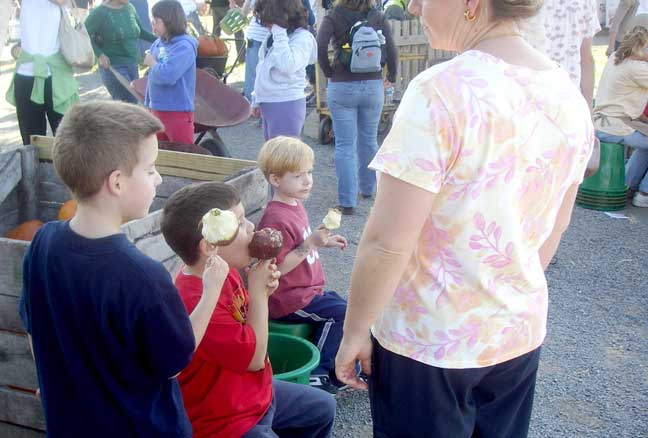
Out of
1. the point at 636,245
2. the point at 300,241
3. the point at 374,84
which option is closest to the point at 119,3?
the point at 374,84

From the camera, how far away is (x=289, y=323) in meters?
3.39

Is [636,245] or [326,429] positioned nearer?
[326,429]

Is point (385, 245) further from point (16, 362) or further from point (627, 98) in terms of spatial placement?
point (627, 98)

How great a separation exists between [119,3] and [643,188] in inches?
206

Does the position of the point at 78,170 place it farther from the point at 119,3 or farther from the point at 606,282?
the point at 119,3

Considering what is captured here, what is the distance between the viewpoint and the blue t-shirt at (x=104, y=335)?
68.4 inches

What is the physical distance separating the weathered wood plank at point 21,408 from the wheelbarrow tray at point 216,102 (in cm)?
415

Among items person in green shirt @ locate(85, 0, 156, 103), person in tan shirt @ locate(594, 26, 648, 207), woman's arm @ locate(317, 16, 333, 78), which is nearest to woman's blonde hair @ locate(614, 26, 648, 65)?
person in tan shirt @ locate(594, 26, 648, 207)

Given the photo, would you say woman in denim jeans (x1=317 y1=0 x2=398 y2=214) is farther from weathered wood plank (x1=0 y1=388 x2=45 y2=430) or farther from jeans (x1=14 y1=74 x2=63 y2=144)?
weathered wood plank (x1=0 y1=388 x2=45 y2=430)

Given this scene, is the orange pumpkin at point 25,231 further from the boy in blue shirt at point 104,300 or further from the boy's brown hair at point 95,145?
the boy's brown hair at point 95,145

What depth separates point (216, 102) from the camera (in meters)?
6.79

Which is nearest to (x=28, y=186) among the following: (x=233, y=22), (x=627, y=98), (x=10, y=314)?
(x=10, y=314)

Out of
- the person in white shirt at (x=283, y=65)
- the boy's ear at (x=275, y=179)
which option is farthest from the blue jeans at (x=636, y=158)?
the boy's ear at (x=275, y=179)

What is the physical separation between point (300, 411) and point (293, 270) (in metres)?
0.91
